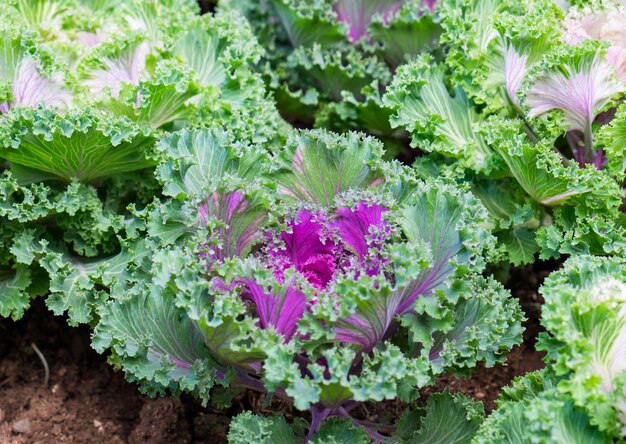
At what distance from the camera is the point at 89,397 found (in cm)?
354

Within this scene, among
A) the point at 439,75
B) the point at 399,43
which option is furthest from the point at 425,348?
the point at 399,43

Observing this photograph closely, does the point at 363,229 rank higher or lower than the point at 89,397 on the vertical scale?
higher

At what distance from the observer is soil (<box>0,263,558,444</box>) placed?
3305 mm

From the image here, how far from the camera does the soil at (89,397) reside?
3.30 metres

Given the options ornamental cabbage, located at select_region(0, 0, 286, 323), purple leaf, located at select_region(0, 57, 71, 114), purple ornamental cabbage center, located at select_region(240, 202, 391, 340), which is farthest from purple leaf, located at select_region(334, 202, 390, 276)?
purple leaf, located at select_region(0, 57, 71, 114)

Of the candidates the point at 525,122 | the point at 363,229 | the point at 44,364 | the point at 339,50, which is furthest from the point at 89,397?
the point at 525,122

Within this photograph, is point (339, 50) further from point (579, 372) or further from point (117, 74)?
point (579, 372)

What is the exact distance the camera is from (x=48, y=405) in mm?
3465

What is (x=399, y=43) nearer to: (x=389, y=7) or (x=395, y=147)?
(x=389, y=7)

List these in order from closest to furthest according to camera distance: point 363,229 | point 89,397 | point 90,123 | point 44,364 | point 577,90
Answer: point 363,229
point 90,123
point 577,90
point 89,397
point 44,364

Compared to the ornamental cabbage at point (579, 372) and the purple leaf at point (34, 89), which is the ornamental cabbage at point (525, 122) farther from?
the purple leaf at point (34, 89)

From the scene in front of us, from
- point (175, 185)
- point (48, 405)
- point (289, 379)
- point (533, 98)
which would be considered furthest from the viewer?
point (48, 405)

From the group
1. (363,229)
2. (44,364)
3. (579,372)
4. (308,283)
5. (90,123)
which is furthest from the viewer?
(44,364)

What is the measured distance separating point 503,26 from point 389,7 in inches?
43.9
